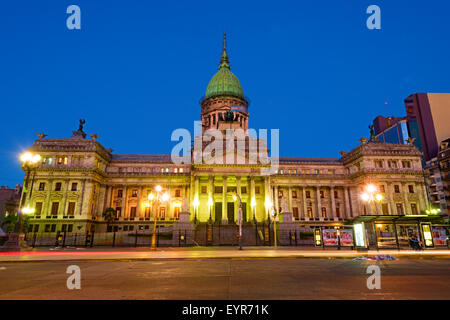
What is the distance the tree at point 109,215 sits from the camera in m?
53.0

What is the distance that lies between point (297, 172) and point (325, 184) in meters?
7.01

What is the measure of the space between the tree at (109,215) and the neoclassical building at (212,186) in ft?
4.67

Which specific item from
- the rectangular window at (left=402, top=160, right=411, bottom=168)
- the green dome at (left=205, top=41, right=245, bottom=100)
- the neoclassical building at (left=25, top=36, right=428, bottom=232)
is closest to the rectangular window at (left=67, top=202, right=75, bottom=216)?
the neoclassical building at (left=25, top=36, right=428, bottom=232)

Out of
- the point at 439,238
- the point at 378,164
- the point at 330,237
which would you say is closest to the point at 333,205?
the point at 378,164

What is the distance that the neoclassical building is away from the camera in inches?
1993

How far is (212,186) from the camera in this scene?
4962 centimetres

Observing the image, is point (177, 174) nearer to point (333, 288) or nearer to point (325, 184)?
point (325, 184)

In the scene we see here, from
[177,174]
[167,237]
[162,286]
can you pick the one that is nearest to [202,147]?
[177,174]

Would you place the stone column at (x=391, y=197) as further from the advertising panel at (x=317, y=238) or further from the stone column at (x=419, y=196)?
the advertising panel at (x=317, y=238)

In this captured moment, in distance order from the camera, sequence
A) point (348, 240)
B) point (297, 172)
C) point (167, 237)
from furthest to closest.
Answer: point (297, 172)
point (167, 237)
point (348, 240)

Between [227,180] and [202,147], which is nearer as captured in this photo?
[227,180]

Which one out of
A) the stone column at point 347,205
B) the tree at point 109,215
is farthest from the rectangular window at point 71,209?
the stone column at point 347,205
